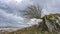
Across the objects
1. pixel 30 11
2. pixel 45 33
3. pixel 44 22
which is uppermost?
pixel 30 11

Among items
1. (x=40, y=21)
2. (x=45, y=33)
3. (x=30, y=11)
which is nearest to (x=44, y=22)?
(x=40, y=21)

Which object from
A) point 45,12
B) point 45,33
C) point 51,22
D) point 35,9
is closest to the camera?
point 45,33

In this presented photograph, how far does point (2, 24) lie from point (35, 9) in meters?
3.79

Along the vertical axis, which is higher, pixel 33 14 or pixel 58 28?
pixel 33 14

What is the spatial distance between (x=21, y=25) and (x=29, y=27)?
715 millimetres

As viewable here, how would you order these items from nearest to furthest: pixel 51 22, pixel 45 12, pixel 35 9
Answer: pixel 51 22
pixel 45 12
pixel 35 9

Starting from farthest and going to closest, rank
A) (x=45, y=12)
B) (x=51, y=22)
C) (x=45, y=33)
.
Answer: (x=45, y=12) < (x=51, y=22) < (x=45, y=33)

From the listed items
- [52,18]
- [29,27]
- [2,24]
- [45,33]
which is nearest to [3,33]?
[2,24]

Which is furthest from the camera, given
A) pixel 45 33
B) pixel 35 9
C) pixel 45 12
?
pixel 35 9

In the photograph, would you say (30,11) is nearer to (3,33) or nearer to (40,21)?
(40,21)

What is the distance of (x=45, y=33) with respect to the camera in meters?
12.4

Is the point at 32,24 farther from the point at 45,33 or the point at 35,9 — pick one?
the point at 35,9

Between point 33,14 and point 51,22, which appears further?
point 33,14

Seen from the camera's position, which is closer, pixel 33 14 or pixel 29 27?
pixel 29 27
